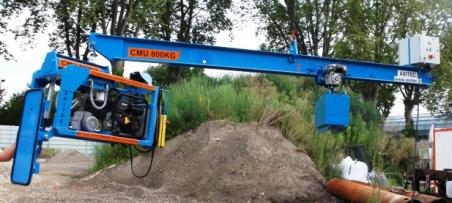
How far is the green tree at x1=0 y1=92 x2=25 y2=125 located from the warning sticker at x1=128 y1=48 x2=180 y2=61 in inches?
1020

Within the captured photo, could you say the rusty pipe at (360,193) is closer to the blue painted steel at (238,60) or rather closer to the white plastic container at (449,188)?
the white plastic container at (449,188)

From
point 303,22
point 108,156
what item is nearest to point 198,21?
point 303,22

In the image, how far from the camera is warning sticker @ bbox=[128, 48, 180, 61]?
9.16 m

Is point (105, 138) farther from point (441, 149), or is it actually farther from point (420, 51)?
point (441, 149)

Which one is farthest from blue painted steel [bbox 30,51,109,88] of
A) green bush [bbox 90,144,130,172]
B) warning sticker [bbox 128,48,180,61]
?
green bush [bbox 90,144,130,172]

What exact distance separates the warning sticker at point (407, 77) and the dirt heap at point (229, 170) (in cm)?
259

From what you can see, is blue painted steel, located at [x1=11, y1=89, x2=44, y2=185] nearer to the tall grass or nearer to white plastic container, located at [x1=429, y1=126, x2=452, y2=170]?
the tall grass

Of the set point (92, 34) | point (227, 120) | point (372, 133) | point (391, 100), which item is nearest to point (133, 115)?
point (92, 34)

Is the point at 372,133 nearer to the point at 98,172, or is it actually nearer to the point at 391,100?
the point at 98,172

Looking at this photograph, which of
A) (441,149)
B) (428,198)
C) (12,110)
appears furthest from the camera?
(12,110)

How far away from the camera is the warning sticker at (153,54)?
916 centimetres

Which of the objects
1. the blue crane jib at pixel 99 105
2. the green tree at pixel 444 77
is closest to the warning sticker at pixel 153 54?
the blue crane jib at pixel 99 105

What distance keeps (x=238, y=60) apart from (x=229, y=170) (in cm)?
308

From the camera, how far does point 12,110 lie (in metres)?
34.2
